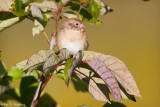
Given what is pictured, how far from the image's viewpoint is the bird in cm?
233

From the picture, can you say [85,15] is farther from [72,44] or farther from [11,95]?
[72,44]

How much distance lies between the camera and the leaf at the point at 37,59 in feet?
3.53

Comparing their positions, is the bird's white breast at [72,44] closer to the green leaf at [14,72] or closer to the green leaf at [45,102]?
the green leaf at [45,102]

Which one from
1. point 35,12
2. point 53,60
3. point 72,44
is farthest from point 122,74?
point 72,44

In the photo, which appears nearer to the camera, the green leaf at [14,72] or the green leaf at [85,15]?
the green leaf at [14,72]

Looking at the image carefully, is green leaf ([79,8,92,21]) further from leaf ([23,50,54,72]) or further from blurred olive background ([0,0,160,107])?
blurred olive background ([0,0,160,107])

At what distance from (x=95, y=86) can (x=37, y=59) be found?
29 cm

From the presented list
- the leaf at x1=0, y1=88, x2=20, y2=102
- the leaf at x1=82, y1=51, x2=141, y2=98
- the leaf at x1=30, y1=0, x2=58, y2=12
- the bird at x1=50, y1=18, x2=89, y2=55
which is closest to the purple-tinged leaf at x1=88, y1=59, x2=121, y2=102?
the leaf at x1=82, y1=51, x2=141, y2=98

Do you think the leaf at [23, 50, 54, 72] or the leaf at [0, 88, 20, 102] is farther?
the leaf at [0, 88, 20, 102]

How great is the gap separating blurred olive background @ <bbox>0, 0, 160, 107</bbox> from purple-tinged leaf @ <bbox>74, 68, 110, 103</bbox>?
7.24 feet

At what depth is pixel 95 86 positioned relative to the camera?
4.00ft

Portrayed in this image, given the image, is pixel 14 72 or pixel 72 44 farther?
pixel 72 44

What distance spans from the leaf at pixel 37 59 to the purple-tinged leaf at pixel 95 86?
0.23m

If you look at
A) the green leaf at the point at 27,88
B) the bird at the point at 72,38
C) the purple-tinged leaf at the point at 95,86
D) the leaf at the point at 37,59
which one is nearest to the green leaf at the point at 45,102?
the green leaf at the point at 27,88
